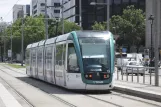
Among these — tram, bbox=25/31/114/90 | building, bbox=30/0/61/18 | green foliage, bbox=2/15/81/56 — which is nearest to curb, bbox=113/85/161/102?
tram, bbox=25/31/114/90

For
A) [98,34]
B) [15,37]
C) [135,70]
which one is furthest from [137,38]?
[98,34]

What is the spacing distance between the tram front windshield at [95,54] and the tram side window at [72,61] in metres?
0.45

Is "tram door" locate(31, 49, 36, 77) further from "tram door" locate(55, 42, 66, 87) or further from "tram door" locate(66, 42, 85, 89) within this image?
"tram door" locate(66, 42, 85, 89)

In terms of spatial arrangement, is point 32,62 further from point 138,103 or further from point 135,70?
point 138,103

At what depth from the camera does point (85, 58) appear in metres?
21.1

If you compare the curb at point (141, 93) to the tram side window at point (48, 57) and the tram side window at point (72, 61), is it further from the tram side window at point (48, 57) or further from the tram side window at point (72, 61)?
the tram side window at point (48, 57)

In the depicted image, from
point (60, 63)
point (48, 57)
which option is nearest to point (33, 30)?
point (48, 57)

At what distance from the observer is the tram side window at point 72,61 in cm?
2120

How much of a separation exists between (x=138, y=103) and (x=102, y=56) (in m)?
5.18

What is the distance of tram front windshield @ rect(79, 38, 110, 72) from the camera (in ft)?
69.3

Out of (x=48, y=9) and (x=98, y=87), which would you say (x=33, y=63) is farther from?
(x=48, y=9)

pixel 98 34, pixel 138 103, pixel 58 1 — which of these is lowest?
Answer: pixel 138 103

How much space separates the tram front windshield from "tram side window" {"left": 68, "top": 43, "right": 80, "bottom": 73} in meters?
0.45

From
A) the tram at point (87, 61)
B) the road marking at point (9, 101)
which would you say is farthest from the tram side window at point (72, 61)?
the road marking at point (9, 101)
